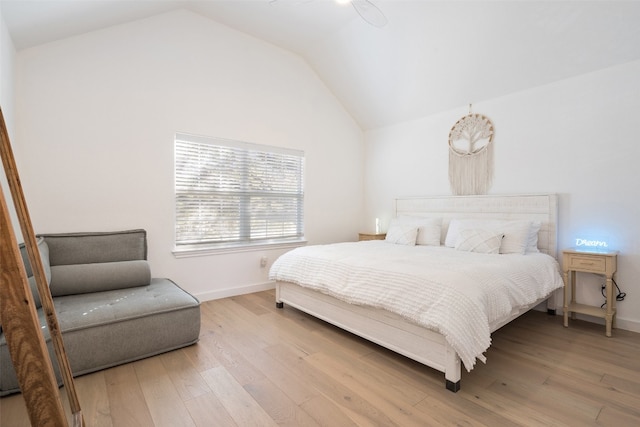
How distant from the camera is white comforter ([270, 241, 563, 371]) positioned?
1.83 metres

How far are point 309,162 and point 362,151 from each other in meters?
1.17

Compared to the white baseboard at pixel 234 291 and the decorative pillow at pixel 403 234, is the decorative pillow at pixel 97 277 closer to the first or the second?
the white baseboard at pixel 234 291

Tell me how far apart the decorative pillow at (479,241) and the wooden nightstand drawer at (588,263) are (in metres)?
0.58

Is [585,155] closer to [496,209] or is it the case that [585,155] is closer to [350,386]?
[496,209]

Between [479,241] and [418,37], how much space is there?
2273mm

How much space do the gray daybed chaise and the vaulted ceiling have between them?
171 centimetres

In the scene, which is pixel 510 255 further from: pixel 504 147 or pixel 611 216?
pixel 504 147

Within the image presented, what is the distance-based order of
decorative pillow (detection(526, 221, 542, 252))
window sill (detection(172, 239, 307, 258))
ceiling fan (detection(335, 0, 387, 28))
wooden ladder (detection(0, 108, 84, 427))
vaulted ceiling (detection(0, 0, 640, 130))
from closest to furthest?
1. wooden ladder (detection(0, 108, 84, 427))
2. ceiling fan (detection(335, 0, 387, 28))
3. vaulted ceiling (detection(0, 0, 640, 130))
4. decorative pillow (detection(526, 221, 542, 252))
5. window sill (detection(172, 239, 307, 258))

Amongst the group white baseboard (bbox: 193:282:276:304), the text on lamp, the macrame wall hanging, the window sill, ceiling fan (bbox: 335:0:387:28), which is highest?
ceiling fan (bbox: 335:0:387:28)

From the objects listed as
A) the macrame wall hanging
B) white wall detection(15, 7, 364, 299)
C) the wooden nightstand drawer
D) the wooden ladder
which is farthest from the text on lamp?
the wooden ladder

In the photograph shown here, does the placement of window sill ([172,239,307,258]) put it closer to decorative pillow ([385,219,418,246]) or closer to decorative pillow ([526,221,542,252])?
decorative pillow ([385,219,418,246])

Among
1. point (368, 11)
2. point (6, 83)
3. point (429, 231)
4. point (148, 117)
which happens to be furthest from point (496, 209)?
point (6, 83)

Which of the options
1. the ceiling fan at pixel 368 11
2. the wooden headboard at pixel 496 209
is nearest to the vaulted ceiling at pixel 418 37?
the ceiling fan at pixel 368 11

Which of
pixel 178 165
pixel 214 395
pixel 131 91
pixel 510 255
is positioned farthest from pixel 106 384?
pixel 510 255
